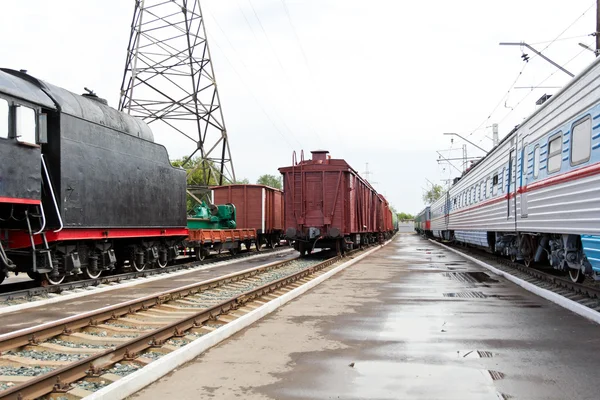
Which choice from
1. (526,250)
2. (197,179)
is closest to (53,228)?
(526,250)

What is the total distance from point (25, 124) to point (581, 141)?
9.15 metres

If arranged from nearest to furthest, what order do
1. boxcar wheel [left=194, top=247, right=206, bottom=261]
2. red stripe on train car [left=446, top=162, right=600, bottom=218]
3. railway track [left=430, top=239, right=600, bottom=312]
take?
red stripe on train car [left=446, top=162, right=600, bottom=218] → railway track [left=430, top=239, right=600, bottom=312] → boxcar wheel [left=194, top=247, right=206, bottom=261]

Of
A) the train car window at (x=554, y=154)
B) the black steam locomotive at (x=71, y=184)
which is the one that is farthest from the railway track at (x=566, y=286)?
the black steam locomotive at (x=71, y=184)

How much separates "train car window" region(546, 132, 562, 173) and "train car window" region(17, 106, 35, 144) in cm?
923

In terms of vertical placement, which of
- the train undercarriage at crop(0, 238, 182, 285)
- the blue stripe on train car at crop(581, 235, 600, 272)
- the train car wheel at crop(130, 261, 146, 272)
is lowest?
the train car wheel at crop(130, 261, 146, 272)

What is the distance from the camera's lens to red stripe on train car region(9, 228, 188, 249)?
390 inches

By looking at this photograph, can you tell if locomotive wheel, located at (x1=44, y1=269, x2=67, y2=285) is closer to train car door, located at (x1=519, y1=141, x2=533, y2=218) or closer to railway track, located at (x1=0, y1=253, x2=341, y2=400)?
railway track, located at (x1=0, y1=253, x2=341, y2=400)

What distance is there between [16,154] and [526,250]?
11045mm

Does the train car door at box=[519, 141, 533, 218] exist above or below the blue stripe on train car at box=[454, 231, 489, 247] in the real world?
above

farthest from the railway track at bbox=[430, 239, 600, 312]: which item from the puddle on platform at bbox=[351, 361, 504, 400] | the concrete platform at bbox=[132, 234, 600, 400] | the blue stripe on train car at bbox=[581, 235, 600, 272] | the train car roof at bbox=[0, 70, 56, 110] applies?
the train car roof at bbox=[0, 70, 56, 110]

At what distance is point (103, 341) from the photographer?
629 cm

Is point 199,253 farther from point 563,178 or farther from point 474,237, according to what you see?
point 563,178

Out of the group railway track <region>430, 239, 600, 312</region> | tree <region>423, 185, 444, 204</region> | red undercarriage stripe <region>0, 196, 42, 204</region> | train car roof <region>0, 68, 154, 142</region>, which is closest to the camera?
railway track <region>430, 239, 600, 312</region>

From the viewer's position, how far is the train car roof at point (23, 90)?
9.30 metres
